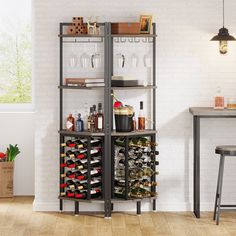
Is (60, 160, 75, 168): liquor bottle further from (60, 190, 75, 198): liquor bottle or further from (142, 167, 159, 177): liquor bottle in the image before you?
(142, 167, 159, 177): liquor bottle

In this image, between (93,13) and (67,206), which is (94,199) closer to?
(67,206)

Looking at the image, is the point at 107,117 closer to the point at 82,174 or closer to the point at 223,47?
the point at 82,174

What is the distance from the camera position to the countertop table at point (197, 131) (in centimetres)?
714

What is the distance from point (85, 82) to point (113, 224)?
4.55 feet

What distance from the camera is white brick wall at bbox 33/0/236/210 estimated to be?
294 inches

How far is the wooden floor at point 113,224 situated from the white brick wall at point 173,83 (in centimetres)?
24

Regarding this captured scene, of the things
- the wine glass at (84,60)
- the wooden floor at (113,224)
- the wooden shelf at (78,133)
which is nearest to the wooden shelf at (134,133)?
the wooden shelf at (78,133)

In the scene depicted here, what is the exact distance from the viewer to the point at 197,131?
23.8 feet

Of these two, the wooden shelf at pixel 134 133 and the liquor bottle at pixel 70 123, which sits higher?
the liquor bottle at pixel 70 123

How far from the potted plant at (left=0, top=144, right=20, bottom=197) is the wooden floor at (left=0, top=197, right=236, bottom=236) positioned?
1.78ft

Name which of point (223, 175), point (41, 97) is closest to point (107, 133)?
point (41, 97)

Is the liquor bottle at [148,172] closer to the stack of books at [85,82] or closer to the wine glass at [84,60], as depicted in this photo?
the stack of books at [85,82]

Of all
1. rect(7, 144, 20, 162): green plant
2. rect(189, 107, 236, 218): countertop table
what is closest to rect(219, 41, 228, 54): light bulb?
rect(189, 107, 236, 218): countertop table

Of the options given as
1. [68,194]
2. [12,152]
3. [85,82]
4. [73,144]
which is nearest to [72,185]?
[68,194]
